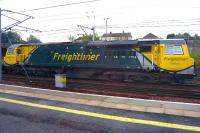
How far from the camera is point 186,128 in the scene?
22.5ft

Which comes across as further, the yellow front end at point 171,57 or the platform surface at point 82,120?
the yellow front end at point 171,57

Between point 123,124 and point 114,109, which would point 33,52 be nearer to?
point 114,109

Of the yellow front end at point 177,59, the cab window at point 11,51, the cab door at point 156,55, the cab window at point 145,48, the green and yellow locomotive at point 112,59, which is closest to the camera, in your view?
the yellow front end at point 177,59

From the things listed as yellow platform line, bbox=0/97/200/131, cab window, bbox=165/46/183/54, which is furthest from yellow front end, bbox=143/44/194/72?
yellow platform line, bbox=0/97/200/131

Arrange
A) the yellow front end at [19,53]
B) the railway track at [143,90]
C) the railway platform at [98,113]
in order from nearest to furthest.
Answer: the railway platform at [98,113] < the railway track at [143,90] < the yellow front end at [19,53]

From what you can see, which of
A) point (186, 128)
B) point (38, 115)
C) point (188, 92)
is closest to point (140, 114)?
point (186, 128)

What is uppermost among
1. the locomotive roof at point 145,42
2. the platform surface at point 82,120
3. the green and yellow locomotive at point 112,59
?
the locomotive roof at point 145,42

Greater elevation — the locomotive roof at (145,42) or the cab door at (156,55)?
the locomotive roof at (145,42)

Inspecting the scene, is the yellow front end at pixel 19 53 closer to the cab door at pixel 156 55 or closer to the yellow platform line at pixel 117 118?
the cab door at pixel 156 55

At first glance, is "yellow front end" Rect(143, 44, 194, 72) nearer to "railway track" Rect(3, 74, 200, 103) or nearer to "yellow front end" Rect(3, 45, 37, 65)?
"railway track" Rect(3, 74, 200, 103)

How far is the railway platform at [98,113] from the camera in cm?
704

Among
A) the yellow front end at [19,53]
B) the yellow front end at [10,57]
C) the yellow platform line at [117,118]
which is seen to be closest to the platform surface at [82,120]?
the yellow platform line at [117,118]

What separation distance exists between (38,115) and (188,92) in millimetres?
8440

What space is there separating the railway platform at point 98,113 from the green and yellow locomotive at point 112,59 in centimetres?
804
